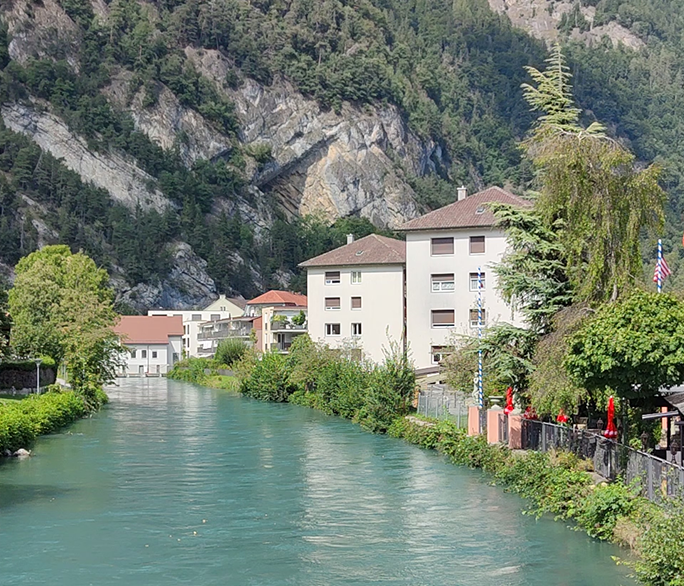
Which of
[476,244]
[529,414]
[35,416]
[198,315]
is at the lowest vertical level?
[35,416]

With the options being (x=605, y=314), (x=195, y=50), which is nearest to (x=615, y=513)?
(x=605, y=314)

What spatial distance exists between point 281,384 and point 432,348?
14.1m

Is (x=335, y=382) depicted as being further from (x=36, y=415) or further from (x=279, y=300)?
(x=279, y=300)

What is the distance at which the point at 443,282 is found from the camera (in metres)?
69.6

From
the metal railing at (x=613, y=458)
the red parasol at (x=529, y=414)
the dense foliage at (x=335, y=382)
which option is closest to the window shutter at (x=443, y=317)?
the dense foliage at (x=335, y=382)

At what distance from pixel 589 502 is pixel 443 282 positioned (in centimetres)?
4499

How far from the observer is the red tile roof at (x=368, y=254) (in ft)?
251

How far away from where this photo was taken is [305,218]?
183 metres

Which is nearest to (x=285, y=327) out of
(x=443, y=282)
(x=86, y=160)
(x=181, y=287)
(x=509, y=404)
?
(x=443, y=282)

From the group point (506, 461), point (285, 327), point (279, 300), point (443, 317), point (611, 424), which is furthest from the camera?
point (279, 300)

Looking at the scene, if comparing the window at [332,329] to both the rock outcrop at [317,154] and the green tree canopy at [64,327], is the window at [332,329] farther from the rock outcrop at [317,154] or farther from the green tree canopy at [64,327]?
the rock outcrop at [317,154]

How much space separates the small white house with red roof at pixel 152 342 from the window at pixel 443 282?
76.4 meters

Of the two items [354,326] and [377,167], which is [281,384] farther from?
[377,167]

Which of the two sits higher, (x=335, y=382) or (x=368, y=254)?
(x=368, y=254)
